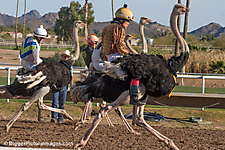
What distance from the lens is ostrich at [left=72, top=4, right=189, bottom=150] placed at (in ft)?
14.5

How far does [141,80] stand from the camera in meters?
4.50

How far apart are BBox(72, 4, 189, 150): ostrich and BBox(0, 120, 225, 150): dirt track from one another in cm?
45

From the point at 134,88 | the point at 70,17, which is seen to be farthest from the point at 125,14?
the point at 70,17

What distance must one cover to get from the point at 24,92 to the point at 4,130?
0.75 m

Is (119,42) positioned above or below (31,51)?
above

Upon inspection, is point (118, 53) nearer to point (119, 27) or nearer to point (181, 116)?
point (119, 27)

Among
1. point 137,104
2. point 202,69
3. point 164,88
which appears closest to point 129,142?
point 137,104

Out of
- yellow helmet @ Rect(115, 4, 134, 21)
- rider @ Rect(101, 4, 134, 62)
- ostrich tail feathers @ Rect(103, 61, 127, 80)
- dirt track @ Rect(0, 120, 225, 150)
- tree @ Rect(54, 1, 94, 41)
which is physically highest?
tree @ Rect(54, 1, 94, 41)

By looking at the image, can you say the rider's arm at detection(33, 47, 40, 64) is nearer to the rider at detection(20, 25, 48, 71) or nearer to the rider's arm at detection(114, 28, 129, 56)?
the rider at detection(20, 25, 48, 71)

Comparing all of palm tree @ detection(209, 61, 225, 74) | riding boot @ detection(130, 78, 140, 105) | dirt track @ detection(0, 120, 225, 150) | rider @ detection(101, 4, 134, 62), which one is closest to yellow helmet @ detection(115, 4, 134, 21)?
rider @ detection(101, 4, 134, 62)

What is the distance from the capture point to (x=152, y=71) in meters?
4.46

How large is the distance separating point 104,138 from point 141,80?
4.41 ft

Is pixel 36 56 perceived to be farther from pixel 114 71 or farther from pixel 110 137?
pixel 110 137

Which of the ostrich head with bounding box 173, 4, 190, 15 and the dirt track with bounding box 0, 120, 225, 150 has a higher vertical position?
the ostrich head with bounding box 173, 4, 190, 15
